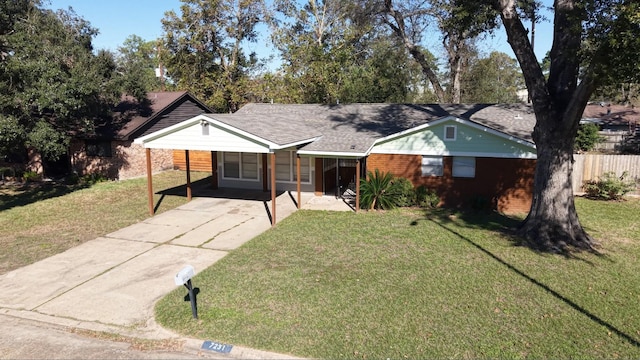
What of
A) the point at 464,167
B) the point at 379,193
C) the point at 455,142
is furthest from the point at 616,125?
the point at 379,193

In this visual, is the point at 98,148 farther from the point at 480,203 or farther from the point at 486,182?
the point at 486,182

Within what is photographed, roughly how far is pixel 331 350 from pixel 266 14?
36369 millimetres

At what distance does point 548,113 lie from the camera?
12117 millimetres

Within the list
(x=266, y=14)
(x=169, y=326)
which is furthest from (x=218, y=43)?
(x=169, y=326)

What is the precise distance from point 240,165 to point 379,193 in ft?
24.4

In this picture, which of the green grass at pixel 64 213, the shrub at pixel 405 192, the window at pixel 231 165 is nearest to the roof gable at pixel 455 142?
the shrub at pixel 405 192

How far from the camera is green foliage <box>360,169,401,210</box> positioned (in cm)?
1625

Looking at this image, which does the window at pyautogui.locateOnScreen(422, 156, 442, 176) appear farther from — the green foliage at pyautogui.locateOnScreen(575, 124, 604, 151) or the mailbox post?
the green foliage at pyautogui.locateOnScreen(575, 124, 604, 151)

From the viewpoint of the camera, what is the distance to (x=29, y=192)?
68.6 ft

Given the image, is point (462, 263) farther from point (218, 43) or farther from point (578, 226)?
point (218, 43)

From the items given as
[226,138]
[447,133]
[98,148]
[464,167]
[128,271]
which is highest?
[447,133]

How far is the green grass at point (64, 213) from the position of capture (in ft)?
41.1

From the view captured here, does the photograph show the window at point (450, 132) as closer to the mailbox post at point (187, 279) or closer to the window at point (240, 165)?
the window at point (240, 165)

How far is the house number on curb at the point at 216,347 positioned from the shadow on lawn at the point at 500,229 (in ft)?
21.4
